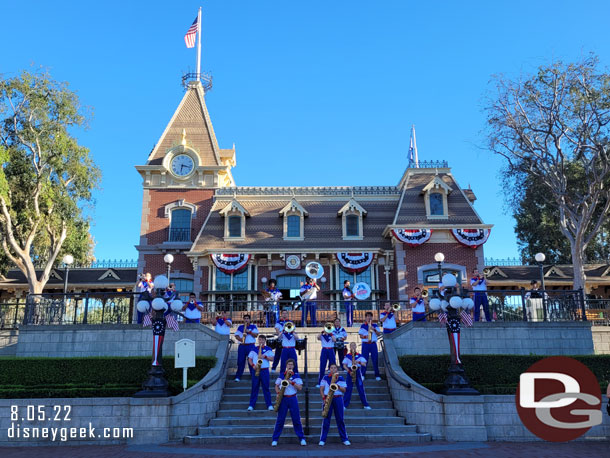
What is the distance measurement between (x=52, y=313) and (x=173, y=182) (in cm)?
1261

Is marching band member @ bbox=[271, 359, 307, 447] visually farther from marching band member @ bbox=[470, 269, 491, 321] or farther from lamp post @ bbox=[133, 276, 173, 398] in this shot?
marching band member @ bbox=[470, 269, 491, 321]

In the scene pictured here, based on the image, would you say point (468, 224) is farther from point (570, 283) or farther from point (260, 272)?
point (260, 272)

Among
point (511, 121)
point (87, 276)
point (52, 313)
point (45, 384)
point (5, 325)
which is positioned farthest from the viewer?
point (87, 276)

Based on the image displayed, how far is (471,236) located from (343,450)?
17.4 m

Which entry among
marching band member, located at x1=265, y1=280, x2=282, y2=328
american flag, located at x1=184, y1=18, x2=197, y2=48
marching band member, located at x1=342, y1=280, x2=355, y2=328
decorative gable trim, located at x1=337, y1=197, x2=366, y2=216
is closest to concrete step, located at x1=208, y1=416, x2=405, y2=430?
marching band member, located at x1=265, y1=280, x2=282, y2=328

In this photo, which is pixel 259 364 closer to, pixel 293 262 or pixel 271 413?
pixel 271 413

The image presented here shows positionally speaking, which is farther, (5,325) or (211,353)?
(5,325)

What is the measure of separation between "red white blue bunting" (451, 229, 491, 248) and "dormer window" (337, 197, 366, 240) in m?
4.87

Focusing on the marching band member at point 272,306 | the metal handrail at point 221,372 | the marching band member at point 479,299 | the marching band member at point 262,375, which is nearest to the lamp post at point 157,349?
the metal handrail at point 221,372

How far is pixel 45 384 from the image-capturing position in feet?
43.8

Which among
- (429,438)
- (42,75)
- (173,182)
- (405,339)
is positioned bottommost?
A: (429,438)

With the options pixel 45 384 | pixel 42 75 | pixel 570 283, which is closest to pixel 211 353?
pixel 45 384

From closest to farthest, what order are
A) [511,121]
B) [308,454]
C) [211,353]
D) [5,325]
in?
[308,454] < [211,353] < [5,325] < [511,121]

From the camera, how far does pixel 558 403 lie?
12.0 m
